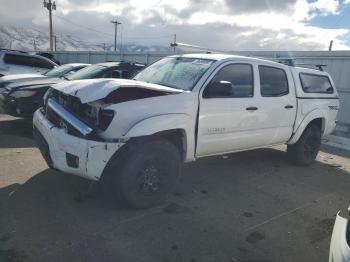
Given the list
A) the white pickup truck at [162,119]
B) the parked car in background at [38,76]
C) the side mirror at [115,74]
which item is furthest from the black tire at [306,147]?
the parked car in background at [38,76]

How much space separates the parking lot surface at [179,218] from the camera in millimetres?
3244

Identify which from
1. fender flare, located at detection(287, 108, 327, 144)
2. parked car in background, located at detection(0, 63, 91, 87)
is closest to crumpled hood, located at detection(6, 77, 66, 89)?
parked car in background, located at detection(0, 63, 91, 87)

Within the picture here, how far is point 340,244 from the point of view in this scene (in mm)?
2391

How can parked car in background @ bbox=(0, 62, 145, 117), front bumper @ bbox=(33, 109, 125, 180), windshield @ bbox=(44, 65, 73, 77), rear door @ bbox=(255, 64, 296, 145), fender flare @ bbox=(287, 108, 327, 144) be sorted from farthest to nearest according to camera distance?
windshield @ bbox=(44, 65, 73, 77)
parked car in background @ bbox=(0, 62, 145, 117)
fender flare @ bbox=(287, 108, 327, 144)
rear door @ bbox=(255, 64, 296, 145)
front bumper @ bbox=(33, 109, 125, 180)

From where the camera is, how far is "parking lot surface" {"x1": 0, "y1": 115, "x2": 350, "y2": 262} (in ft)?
10.6

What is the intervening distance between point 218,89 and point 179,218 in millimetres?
1627

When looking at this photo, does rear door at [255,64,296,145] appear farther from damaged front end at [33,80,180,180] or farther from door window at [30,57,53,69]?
door window at [30,57,53,69]

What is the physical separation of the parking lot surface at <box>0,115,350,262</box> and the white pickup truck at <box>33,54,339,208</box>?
429 mm

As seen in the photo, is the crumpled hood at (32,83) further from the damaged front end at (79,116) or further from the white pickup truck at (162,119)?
the damaged front end at (79,116)

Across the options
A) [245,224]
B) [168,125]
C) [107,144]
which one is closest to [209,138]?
[168,125]

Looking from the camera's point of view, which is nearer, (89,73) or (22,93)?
(22,93)

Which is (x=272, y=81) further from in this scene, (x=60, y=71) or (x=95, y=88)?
(x=60, y=71)

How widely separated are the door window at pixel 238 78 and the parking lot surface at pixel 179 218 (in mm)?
1339

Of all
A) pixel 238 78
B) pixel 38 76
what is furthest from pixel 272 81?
pixel 38 76
